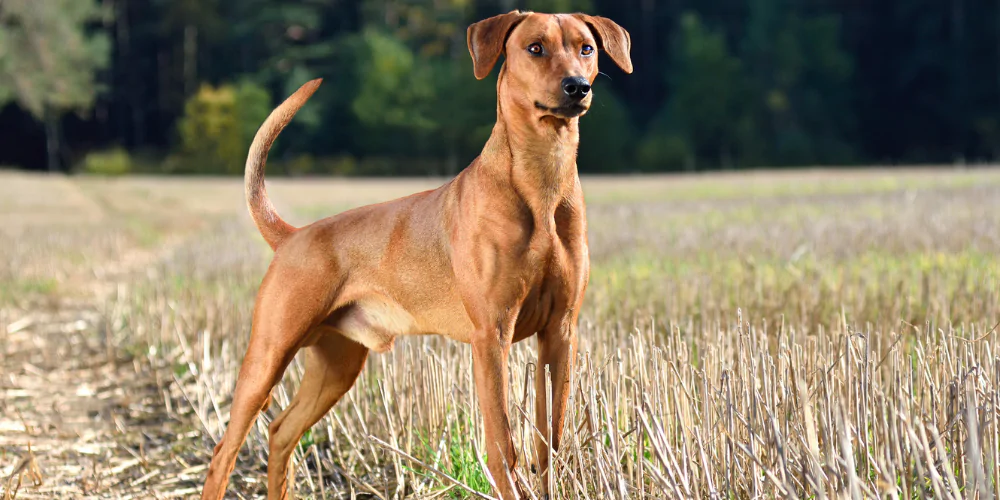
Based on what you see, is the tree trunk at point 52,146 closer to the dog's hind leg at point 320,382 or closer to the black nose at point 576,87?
the dog's hind leg at point 320,382

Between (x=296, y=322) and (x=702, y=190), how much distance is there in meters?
24.3

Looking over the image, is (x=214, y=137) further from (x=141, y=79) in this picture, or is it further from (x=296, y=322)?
(x=296, y=322)

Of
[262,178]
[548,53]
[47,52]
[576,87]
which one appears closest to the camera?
[576,87]

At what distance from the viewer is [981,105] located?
5403 centimetres

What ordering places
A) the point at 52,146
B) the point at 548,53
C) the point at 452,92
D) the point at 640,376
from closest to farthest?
the point at 548,53 → the point at 640,376 → the point at 452,92 → the point at 52,146

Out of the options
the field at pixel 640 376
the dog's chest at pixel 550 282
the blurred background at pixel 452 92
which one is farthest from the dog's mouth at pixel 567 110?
the blurred background at pixel 452 92

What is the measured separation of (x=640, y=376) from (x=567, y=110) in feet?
3.70

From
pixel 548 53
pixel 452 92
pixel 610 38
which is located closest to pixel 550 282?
pixel 548 53

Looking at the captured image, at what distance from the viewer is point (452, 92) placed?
50.4 meters

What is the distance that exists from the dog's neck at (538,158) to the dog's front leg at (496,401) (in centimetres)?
44

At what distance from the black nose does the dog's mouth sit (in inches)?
1.0

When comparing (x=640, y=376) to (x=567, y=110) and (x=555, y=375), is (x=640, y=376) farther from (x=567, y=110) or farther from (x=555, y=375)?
(x=567, y=110)

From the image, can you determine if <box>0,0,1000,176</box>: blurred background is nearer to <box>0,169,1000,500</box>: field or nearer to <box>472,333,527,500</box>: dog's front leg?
<box>0,169,1000,500</box>: field

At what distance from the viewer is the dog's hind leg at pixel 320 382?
3.58m
